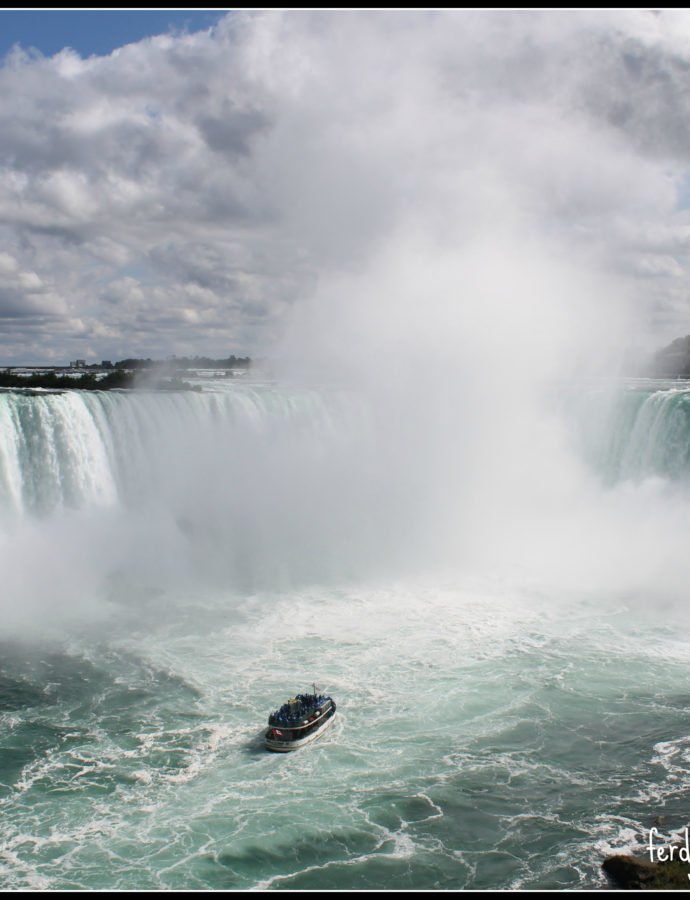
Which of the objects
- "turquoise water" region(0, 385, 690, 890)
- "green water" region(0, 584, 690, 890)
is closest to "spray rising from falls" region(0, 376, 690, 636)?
"turquoise water" region(0, 385, 690, 890)

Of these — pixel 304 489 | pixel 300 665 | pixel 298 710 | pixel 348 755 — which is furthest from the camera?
pixel 304 489

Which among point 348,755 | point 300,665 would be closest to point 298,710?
point 348,755

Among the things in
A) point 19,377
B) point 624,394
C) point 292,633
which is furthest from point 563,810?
point 19,377

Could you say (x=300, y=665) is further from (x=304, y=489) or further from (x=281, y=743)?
(x=304, y=489)

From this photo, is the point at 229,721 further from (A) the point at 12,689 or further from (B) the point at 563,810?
(B) the point at 563,810

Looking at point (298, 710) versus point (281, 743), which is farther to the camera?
point (298, 710)

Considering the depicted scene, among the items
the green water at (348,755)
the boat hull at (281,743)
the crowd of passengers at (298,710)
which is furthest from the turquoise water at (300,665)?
the crowd of passengers at (298,710)
